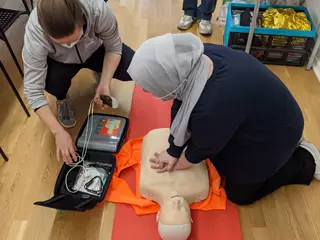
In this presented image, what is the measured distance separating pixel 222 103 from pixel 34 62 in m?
0.74

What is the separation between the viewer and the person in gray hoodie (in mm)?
1057

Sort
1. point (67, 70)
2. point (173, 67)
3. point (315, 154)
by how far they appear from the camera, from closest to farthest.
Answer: point (173, 67) → point (315, 154) → point (67, 70)

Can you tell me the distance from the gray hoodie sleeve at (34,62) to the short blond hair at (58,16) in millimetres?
182

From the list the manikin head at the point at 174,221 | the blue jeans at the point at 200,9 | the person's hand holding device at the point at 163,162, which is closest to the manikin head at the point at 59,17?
the person's hand holding device at the point at 163,162

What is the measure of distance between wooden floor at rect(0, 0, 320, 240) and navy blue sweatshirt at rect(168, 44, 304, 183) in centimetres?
22

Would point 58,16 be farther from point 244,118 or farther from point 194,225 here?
point 194,225

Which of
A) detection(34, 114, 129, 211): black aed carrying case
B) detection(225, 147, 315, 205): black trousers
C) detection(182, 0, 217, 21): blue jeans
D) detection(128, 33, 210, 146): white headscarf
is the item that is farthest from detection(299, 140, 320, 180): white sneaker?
detection(182, 0, 217, 21): blue jeans

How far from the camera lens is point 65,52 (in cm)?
136

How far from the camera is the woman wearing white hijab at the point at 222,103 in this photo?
88cm

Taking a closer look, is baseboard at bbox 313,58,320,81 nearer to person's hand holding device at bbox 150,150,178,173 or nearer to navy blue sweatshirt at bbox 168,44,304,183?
navy blue sweatshirt at bbox 168,44,304,183

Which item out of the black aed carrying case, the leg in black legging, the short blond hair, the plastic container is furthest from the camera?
the leg in black legging

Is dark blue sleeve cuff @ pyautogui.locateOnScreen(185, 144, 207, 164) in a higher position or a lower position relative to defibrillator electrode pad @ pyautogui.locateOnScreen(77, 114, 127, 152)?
higher

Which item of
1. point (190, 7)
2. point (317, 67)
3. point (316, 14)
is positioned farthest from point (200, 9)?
point (317, 67)

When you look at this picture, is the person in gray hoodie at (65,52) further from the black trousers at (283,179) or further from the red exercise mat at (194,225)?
the black trousers at (283,179)
